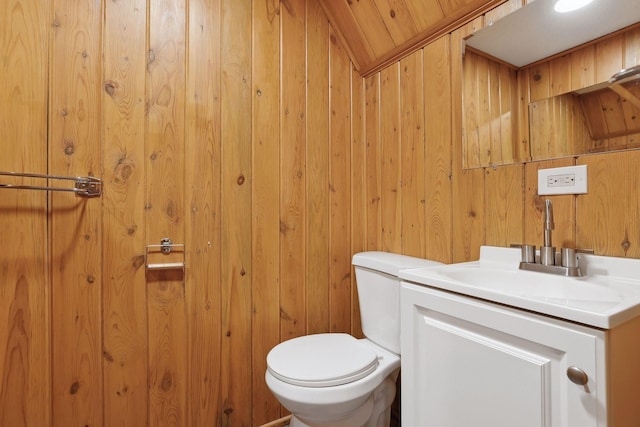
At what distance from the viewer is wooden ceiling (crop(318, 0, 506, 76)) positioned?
3.93 ft

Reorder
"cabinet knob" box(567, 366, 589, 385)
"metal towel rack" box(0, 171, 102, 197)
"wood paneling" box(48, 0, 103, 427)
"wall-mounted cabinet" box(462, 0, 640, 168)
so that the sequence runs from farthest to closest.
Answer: "wood paneling" box(48, 0, 103, 427)
"metal towel rack" box(0, 171, 102, 197)
"wall-mounted cabinet" box(462, 0, 640, 168)
"cabinet knob" box(567, 366, 589, 385)

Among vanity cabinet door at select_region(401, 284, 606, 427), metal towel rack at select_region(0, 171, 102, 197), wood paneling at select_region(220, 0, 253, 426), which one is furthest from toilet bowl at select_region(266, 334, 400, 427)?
metal towel rack at select_region(0, 171, 102, 197)

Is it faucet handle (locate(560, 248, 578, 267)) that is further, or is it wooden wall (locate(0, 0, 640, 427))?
wooden wall (locate(0, 0, 640, 427))

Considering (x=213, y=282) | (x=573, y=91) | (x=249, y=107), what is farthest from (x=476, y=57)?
(x=213, y=282)

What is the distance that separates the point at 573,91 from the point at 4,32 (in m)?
1.85

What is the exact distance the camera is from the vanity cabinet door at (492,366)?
1.87 feet

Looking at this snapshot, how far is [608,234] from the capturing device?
0.87 metres

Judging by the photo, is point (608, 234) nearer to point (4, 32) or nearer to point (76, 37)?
point (76, 37)

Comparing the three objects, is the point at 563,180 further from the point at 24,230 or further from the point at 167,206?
the point at 24,230

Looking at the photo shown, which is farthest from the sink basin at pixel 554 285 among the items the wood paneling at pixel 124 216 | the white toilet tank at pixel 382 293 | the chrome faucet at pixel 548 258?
the wood paneling at pixel 124 216

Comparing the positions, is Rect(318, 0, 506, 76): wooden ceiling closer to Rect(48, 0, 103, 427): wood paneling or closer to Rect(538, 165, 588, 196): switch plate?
Rect(538, 165, 588, 196): switch plate

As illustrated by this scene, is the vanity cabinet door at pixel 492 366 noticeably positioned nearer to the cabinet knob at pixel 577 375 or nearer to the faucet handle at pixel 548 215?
the cabinet knob at pixel 577 375

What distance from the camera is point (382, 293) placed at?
4.21 feet

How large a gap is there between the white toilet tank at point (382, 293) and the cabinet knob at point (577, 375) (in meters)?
0.62
